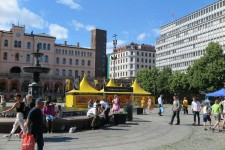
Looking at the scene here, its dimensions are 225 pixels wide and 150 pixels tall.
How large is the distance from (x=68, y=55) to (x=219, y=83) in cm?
5798

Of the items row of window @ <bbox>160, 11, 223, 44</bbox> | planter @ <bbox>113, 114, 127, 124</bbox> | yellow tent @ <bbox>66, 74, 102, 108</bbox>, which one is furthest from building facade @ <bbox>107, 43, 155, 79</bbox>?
planter @ <bbox>113, 114, 127, 124</bbox>

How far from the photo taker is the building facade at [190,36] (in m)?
95.6

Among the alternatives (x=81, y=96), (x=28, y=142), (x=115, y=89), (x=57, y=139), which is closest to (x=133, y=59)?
(x=115, y=89)

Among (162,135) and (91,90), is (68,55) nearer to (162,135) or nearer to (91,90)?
(91,90)

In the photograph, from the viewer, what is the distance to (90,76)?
110 metres

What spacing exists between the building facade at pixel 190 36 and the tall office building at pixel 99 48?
1729 inches

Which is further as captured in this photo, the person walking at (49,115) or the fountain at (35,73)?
the fountain at (35,73)

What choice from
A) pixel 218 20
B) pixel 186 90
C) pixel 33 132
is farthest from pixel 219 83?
pixel 33 132

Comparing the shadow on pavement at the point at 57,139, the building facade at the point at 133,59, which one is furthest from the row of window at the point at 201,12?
the shadow on pavement at the point at 57,139

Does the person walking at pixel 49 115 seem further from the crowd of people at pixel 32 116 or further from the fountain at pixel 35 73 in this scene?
the fountain at pixel 35 73

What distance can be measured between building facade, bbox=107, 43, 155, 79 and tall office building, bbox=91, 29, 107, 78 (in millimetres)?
17154

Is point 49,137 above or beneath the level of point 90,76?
beneath

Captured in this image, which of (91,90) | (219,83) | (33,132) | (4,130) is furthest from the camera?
(219,83)

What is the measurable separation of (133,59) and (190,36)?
38.6 metres
